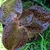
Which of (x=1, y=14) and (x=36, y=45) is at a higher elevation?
(x=1, y=14)

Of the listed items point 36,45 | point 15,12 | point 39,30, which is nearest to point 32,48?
point 36,45

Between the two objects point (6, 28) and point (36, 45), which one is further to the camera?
point (36, 45)

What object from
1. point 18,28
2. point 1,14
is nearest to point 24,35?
point 18,28

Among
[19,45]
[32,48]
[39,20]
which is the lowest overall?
[32,48]

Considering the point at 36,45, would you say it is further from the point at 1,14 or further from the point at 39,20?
the point at 1,14

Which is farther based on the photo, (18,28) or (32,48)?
(32,48)

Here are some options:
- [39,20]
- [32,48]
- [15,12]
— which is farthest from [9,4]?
[32,48]

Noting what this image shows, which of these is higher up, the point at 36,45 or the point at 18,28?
the point at 18,28

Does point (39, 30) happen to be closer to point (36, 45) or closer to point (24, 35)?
point (24, 35)
